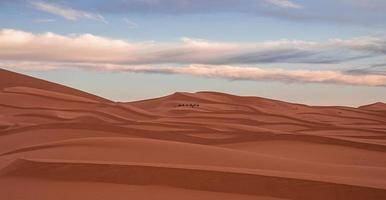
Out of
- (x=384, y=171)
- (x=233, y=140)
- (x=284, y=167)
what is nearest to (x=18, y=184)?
(x=284, y=167)

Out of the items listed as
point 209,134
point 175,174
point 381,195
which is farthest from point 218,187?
point 209,134

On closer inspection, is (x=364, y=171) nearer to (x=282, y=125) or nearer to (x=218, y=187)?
(x=218, y=187)

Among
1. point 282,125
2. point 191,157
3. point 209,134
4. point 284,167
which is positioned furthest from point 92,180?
point 282,125

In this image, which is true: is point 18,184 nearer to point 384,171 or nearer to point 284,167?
point 284,167

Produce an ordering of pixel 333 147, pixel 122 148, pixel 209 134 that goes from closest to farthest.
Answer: pixel 122 148 < pixel 333 147 < pixel 209 134

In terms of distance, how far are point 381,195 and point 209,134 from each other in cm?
Answer: 876

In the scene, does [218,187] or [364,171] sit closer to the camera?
[218,187]

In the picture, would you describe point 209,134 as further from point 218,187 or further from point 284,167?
point 218,187

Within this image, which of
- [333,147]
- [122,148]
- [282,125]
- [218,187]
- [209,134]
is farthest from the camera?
[282,125]

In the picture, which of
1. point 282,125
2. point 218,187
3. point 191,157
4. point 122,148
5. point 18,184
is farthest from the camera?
point 282,125

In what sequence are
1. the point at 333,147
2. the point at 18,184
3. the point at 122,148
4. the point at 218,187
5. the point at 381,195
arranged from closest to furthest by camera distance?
the point at 381,195
the point at 218,187
the point at 18,184
the point at 122,148
the point at 333,147

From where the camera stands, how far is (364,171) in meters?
7.53

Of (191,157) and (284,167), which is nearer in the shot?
(284,167)

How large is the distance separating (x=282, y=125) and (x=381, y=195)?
1640 centimetres
